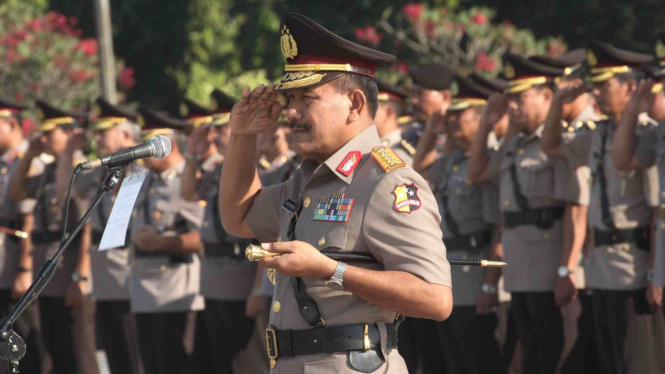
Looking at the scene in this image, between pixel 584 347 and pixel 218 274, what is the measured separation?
2.76m

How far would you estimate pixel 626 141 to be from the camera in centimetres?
613

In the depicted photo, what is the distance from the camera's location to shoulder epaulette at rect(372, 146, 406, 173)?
3.63 meters

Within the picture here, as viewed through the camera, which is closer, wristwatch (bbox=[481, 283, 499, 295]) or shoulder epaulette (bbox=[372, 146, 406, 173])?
shoulder epaulette (bbox=[372, 146, 406, 173])

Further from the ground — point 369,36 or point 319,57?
point 369,36

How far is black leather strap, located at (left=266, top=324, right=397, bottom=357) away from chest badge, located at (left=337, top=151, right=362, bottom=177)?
21.1 inches

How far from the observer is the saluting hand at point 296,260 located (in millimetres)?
3258

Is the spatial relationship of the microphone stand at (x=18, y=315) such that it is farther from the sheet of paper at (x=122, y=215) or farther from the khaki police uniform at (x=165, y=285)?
the khaki police uniform at (x=165, y=285)

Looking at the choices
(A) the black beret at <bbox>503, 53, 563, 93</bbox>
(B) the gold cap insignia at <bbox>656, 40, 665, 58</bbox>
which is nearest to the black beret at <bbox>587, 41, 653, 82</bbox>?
(B) the gold cap insignia at <bbox>656, 40, 665, 58</bbox>

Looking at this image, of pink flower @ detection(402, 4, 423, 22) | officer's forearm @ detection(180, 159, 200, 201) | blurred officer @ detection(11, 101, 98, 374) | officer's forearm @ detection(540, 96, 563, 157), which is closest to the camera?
officer's forearm @ detection(540, 96, 563, 157)

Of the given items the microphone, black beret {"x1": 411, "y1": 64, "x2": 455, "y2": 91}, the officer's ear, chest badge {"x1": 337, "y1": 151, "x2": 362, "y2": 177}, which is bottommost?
chest badge {"x1": 337, "y1": 151, "x2": 362, "y2": 177}

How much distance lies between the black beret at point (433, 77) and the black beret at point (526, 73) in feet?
4.13

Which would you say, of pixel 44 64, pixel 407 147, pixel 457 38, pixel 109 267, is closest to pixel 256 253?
pixel 407 147

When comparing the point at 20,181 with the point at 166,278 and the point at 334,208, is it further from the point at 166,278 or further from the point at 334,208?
the point at 334,208

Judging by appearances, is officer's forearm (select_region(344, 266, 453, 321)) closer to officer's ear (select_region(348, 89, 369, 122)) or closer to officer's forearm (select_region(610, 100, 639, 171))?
officer's ear (select_region(348, 89, 369, 122))
